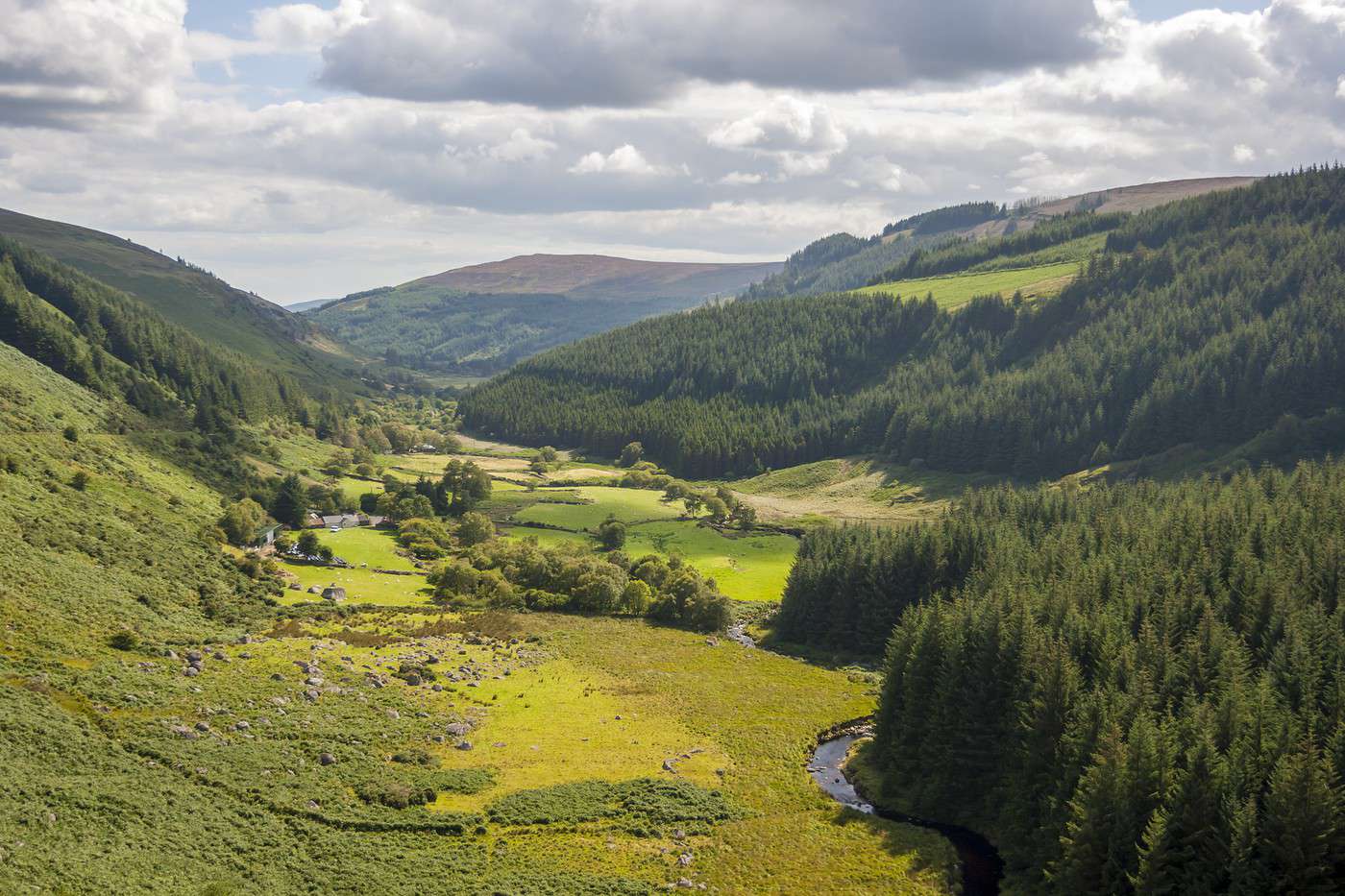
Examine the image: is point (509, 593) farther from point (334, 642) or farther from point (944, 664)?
point (944, 664)

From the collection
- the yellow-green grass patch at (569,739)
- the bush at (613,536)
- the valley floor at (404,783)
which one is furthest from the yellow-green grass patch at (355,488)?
the yellow-green grass patch at (569,739)

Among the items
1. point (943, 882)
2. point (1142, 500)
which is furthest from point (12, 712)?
point (1142, 500)

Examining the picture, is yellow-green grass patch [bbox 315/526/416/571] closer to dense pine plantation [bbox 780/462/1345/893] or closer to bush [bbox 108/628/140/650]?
bush [bbox 108/628/140/650]

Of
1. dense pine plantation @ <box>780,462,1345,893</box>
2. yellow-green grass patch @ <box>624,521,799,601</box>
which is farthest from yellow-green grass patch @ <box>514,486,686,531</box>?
dense pine plantation @ <box>780,462,1345,893</box>

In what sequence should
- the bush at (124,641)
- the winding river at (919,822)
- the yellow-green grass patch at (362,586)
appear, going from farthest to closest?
the yellow-green grass patch at (362,586) → the bush at (124,641) → the winding river at (919,822)

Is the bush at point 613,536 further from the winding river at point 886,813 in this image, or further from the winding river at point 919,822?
the winding river at point 919,822

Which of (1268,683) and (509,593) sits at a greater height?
(1268,683)

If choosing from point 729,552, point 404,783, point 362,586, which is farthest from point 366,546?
point 404,783

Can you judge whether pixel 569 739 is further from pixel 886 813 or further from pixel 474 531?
pixel 474 531
